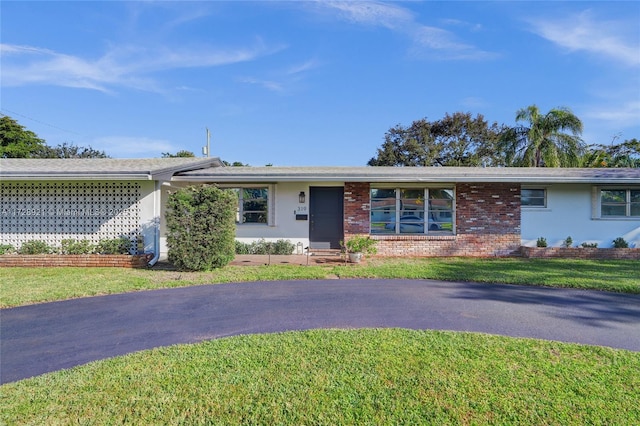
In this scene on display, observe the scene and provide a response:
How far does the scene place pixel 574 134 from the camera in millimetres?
19938

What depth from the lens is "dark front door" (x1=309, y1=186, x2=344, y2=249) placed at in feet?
39.7

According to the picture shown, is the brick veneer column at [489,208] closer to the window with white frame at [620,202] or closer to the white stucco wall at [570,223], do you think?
the white stucco wall at [570,223]

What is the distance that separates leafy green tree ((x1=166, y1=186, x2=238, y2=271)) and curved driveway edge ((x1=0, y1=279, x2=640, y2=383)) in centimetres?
155

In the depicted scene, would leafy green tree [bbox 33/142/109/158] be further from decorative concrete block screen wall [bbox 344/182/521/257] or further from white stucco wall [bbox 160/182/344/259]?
decorative concrete block screen wall [bbox 344/182/521/257]

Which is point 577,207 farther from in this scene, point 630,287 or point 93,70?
point 93,70

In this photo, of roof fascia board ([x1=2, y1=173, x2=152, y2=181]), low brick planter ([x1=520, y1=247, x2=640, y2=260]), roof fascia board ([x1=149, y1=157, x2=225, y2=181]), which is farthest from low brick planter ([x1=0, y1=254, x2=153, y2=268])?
low brick planter ([x1=520, y1=247, x2=640, y2=260])

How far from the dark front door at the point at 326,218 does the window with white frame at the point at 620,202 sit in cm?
951

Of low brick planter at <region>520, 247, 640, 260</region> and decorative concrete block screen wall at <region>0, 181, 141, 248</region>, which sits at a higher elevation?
decorative concrete block screen wall at <region>0, 181, 141, 248</region>

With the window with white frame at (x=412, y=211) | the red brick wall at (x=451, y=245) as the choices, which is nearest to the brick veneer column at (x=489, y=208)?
the red brick wall at (x=451, y=245)

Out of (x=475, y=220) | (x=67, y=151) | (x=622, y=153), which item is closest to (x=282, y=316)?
(x=475, y=220)

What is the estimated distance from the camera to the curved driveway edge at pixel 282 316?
13.8 ft

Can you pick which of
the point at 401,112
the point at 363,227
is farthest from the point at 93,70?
the point at 401,112

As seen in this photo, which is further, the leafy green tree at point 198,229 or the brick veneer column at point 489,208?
the brick veneer column at point 489,208

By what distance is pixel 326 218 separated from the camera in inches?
476
